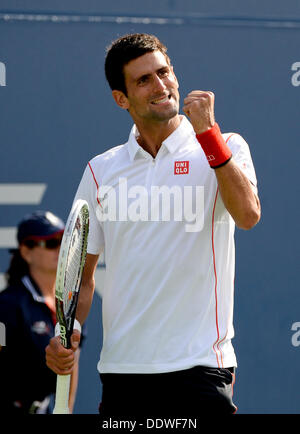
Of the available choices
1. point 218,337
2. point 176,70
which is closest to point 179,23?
point 176,70

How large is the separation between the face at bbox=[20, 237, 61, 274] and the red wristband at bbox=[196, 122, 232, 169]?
0.85 metres

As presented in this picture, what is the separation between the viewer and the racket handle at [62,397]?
244cm

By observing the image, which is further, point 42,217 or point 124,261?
point 42,217

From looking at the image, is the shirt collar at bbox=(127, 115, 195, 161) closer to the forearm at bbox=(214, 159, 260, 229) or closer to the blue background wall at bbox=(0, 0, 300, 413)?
the forearm at bbox=(214, 159, 260, 229)

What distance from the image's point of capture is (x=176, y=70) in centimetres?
362

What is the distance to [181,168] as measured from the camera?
2.64 m

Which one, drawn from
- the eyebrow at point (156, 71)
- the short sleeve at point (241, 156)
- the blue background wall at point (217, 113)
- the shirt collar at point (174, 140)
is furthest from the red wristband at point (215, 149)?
the blue background wall at point (217, 113)

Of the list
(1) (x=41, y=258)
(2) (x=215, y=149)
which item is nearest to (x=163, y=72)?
(2) (x=215, y=149)

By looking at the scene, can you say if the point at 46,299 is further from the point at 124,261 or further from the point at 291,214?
the point at 291,214

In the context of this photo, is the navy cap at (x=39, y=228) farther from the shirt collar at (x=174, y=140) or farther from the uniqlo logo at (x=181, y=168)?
the uniqlo logo at (x=181, y=168)

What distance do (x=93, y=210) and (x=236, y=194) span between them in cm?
56

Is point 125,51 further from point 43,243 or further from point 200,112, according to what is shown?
point 43,243
